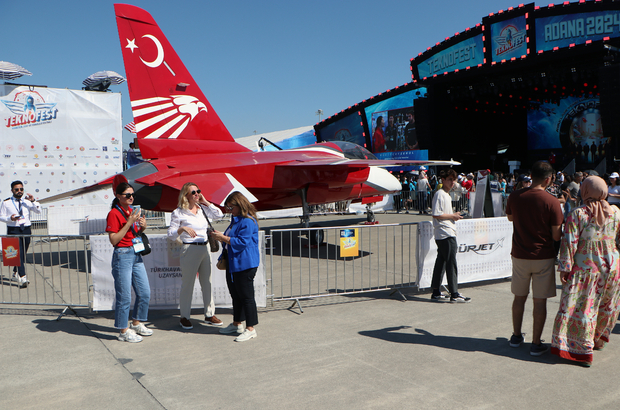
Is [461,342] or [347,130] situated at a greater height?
[347,130]

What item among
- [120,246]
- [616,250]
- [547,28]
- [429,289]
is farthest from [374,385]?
[547,28]

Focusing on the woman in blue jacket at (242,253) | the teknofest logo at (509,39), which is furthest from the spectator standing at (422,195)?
the woman in blue jacket at (242,253)

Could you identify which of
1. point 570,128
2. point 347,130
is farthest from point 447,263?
point 347,130

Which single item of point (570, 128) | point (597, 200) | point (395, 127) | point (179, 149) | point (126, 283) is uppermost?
point (395, 127)

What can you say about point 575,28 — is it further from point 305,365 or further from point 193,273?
point 305,365

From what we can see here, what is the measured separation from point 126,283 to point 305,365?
7.10 feet

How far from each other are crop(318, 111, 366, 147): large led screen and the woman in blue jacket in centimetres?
2735

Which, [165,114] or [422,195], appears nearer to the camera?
[165,114]

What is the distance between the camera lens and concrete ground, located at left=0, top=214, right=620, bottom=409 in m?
3.29

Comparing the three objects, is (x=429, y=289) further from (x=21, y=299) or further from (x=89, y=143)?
(x=89, y=143)

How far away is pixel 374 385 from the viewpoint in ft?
11.5

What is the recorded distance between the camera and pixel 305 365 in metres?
3.95

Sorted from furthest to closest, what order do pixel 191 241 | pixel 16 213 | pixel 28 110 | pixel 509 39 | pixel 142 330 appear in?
pixel 509 39 < pixel 28 110 < pixel 16 213 < pixel 191 241 < pixel 142 330

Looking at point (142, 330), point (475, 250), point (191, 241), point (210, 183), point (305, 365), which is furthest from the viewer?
point (210, 183)
